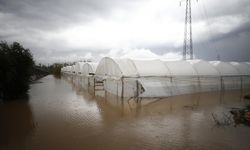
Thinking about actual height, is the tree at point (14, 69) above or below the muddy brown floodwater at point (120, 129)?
above

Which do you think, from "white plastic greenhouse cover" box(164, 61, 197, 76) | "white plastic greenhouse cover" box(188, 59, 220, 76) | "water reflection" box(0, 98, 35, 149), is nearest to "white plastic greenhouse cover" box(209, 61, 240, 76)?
"white plastic greenhouse cover" box(188, 59, 220, 76)

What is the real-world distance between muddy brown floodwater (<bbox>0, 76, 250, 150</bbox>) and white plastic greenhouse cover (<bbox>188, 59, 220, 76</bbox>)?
22.1 feet

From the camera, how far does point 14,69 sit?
14.0 metres

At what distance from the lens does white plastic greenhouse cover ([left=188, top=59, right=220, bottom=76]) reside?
17.1 metres

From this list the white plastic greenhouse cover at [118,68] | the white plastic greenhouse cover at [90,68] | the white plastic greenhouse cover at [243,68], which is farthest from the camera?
the white plastic greenhouse cover at [90,68]

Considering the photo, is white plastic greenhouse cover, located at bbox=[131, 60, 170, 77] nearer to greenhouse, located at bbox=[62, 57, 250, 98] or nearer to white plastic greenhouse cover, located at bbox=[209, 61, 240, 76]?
greenhouse, located at bbox=[62, 57, 250, 98]

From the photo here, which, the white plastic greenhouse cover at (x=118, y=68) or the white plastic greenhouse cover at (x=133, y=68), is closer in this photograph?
the white plastic greenhouse cover at (x=118, y=68)

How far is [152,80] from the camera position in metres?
14.0

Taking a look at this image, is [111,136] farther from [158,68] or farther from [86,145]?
[158,68]

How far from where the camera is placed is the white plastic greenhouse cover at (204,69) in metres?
17.1

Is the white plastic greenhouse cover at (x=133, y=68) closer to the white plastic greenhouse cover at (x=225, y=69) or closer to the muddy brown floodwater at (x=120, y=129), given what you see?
the muddy brown floodwater at (x=120, y=129)

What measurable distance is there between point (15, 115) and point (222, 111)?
39.1ft

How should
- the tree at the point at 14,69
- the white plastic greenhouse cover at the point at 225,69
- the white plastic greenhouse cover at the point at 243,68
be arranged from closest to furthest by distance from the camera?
the tree at the point at 14,69 < the white plastic greenhouse cover at the point at 225,69 < the white plastic greenhouse cover at the point at 243,68

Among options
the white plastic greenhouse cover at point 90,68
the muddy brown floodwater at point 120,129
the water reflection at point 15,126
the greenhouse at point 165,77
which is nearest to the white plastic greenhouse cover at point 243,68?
the greenhouse at point 165,77
